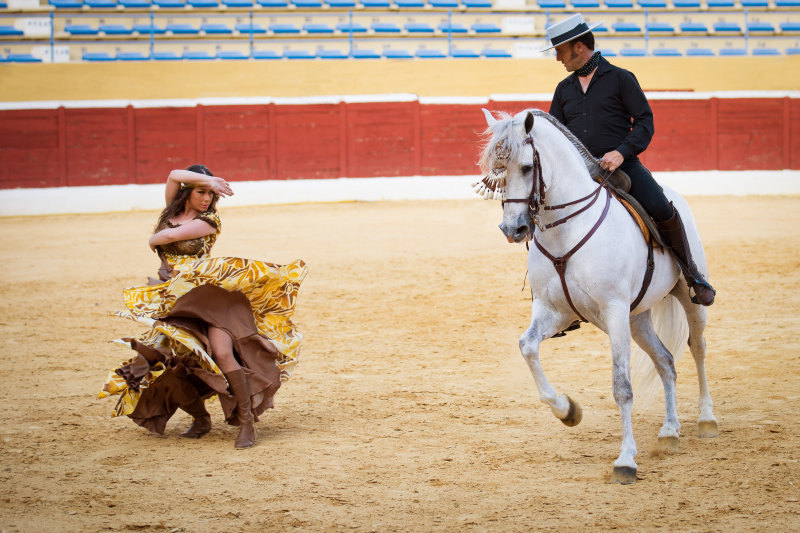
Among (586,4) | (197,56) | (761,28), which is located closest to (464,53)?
(586,4)

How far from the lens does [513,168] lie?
4.20 m

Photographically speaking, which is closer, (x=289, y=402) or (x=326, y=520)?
(x=326, y=520)

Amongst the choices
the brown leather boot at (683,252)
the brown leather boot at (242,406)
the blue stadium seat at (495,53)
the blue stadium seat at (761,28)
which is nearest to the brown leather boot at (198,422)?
the brown leather boot at (242,406)

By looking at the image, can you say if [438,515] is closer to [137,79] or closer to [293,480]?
[293,480]

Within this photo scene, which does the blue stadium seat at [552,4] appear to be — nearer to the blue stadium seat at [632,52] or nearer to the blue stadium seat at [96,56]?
the blue stadium seat at [632,52]

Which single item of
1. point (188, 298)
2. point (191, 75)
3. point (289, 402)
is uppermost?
point (191, 75)

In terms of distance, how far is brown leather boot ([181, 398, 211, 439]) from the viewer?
5277 mm

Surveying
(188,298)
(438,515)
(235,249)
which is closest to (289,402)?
(188,298)

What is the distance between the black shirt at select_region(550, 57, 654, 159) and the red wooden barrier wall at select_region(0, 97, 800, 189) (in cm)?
1533

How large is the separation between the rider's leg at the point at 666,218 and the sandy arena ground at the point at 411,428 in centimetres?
87

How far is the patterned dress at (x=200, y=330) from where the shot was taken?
4891 mm

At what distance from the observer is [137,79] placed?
21.5 meters

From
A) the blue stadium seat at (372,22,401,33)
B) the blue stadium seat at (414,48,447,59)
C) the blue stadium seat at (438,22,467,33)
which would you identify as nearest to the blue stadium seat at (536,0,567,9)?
the blue stadium seat at (438,22,467,33)

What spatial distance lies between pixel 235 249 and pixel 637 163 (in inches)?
356
